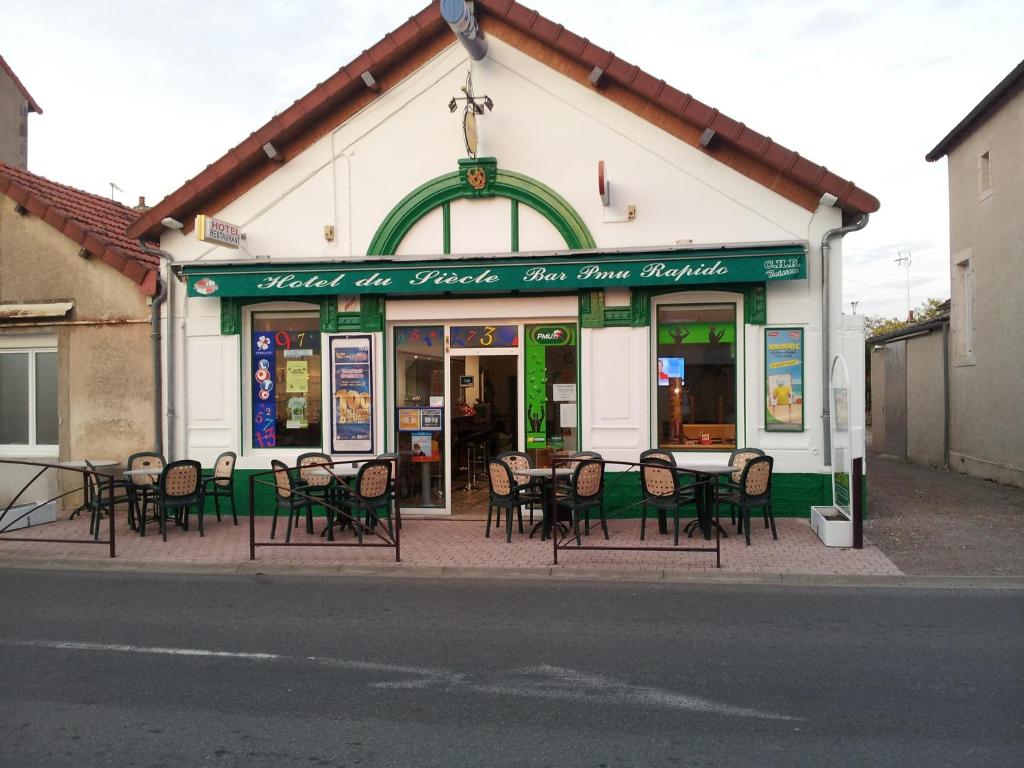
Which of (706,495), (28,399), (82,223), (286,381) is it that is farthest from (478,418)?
(28,399)

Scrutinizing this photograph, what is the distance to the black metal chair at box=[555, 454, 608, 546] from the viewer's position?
9672 millimetres

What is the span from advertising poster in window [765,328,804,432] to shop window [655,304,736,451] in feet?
1.51

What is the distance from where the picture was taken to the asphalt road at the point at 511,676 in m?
4.30

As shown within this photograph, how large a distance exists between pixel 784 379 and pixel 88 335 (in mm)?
10034

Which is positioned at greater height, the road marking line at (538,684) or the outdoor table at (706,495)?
the outdoor table at (706,495)

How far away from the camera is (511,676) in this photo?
17.8 feet

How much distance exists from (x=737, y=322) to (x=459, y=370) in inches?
154

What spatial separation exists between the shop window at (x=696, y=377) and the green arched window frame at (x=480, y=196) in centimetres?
165

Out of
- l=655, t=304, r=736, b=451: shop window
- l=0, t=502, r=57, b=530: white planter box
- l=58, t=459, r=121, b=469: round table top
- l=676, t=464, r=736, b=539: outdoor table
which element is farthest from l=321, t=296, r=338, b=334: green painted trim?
l=676, t=464, r=736, b=539: outdoor table

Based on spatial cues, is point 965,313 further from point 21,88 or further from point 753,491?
point 21,88

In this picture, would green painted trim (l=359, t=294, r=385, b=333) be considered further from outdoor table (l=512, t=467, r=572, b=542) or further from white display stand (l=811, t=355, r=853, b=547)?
white display stand (l=811, t=355, r=853, b=547)

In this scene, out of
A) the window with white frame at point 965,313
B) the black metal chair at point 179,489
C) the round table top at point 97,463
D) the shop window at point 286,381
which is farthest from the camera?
the window with white frame at point 965,313

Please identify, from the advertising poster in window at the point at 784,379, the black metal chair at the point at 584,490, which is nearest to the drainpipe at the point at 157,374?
the black metal chair at the point at 584,490

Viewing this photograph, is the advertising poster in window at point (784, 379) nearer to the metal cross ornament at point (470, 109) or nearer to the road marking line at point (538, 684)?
the metal cross ornament at point (470, 109)
